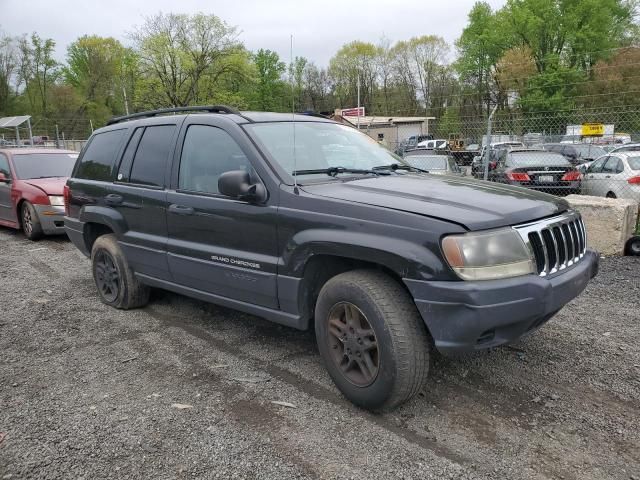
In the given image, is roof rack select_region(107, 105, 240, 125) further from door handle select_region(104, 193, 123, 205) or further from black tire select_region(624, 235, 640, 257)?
black tire select_region(624, 235, 640, 257)

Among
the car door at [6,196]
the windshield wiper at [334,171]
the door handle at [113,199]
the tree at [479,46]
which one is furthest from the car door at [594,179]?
the tree at [479,46]

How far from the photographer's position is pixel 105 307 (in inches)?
206

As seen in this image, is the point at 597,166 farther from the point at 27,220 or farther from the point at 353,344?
the point at 27,220

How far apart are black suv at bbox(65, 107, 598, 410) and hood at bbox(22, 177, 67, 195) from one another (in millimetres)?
4680

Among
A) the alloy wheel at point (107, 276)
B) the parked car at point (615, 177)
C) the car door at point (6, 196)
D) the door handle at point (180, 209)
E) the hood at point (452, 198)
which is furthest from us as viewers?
the parked car at point (615, 177)

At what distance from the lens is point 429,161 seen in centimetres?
1266

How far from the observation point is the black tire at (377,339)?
281 centimetres

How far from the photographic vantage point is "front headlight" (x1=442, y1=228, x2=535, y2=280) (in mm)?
2629

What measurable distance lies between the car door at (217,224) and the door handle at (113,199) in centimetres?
86

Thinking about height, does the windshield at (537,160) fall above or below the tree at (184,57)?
below

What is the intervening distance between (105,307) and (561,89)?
36.4 metres

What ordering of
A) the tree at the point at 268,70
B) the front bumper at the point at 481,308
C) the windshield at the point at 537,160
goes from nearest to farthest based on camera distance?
the front bumper at the point at 481,308 → the windshield at the point at 537,160 → the tree at the point at 268,70

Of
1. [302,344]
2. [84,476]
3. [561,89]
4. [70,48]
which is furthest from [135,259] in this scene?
[70,48]

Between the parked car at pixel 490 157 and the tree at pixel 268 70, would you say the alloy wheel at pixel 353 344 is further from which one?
the tree at pixel 268 70
